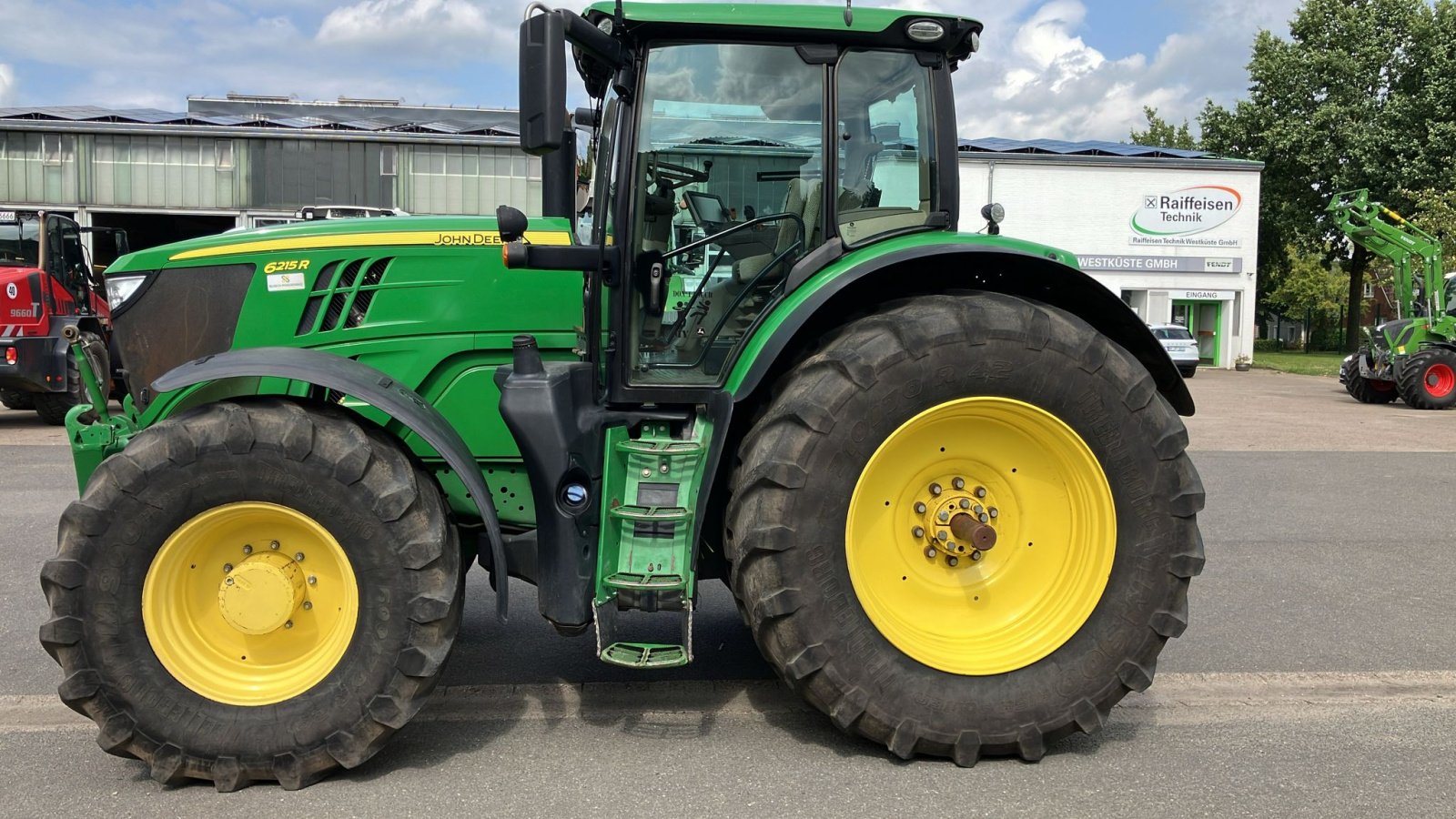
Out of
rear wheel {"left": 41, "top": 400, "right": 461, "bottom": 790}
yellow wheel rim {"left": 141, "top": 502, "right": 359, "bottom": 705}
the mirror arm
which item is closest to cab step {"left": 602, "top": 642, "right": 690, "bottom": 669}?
rear wheel {"left": 41, "top": 400, "right": 461, "bottom": 790}

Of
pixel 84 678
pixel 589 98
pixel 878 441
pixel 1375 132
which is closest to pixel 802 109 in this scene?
pixel 589 98

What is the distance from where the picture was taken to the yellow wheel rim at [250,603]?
126 inches

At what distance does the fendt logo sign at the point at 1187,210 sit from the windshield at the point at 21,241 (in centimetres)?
2768

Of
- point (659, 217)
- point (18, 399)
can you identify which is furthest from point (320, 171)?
point (659, 217)

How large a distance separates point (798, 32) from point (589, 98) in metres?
0.91

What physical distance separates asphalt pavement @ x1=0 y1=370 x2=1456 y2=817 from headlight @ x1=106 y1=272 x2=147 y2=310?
59.9 inches

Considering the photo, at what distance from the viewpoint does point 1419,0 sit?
1396 inches

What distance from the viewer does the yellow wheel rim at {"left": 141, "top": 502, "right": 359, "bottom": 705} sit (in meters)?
3.20

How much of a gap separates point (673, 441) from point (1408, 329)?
18.6 m

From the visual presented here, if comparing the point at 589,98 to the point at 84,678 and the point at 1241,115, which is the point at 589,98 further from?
the point at 1241,115

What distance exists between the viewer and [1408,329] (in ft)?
58.6

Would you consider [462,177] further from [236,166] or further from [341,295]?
[341,295]

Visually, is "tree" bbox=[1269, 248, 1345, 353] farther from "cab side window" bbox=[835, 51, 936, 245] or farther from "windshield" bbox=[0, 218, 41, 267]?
"cab side window" bbox=[835, 51, 936, 245]

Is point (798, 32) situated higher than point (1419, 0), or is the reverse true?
point (1419, 0)
